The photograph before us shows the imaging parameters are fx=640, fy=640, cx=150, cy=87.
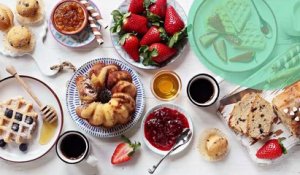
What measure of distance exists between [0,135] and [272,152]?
2.53ft

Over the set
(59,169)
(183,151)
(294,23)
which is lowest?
(59,169)

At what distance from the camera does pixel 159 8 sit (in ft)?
5.95

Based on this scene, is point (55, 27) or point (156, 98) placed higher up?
point (55, 27)

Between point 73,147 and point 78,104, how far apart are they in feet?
0.42

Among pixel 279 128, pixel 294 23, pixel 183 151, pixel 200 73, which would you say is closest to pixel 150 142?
pixel 183 151

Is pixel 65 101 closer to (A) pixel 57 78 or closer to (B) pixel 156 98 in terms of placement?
(A) pixel 57 78

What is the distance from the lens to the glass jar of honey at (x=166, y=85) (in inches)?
71.9

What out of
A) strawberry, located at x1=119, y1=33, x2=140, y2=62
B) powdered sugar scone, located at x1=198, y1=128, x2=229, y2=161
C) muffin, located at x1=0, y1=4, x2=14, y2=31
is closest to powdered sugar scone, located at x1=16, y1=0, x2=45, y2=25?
muffin, located at x1=0, y1=4, x2=14, y2=31

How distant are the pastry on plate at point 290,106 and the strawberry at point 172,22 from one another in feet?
1.10

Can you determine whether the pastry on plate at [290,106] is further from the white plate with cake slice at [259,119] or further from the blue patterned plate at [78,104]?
the blue patterned plate at [78,104]

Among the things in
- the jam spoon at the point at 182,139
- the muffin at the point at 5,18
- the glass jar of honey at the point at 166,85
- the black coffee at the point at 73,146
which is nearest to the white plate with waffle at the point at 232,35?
the glass jar of honey at the point at 166,85

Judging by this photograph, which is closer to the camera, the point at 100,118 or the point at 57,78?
the point at 100,118

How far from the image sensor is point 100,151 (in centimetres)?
184

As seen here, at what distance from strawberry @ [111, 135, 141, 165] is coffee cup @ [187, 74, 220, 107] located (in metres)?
0.21
